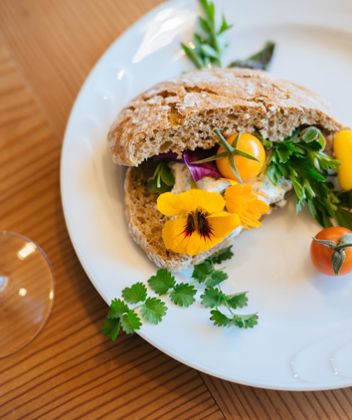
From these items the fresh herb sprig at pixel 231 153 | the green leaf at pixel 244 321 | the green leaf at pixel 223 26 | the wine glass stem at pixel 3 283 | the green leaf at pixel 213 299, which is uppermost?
the green leaf at pixel 223 26

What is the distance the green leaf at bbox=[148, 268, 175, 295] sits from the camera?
6.35ft

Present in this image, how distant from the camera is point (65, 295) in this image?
2.13 meters

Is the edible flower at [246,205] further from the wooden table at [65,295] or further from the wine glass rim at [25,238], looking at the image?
the wine glass rim at [25,238]

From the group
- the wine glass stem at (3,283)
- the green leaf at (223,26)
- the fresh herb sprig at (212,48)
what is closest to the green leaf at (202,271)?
the wine glass stem at (3,283)

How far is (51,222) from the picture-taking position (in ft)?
7.48

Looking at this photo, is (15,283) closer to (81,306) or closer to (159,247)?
(81,306)

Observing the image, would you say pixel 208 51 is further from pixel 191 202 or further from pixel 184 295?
pixel 184 295

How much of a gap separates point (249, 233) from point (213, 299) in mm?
Result: 380

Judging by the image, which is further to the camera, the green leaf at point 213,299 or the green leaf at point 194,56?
the green leaf at point 194,56

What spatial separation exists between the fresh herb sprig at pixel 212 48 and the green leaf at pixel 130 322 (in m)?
1.29

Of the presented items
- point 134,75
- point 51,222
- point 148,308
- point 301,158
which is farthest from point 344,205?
point 51,222

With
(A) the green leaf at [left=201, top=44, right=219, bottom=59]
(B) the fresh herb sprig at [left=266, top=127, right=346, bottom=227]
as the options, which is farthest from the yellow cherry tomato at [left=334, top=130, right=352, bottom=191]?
(A) the green leaf at [left=201, top=44, right=219, bottom=59]

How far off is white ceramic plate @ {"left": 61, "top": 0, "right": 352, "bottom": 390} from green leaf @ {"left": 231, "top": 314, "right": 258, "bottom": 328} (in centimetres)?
4

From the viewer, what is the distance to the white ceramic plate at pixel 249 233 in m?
1.83
